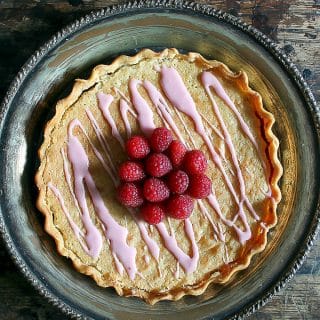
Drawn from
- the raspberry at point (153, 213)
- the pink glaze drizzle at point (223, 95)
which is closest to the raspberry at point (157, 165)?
the raspberry at point (153, 213)

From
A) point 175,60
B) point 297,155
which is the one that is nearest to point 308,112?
point 297,155

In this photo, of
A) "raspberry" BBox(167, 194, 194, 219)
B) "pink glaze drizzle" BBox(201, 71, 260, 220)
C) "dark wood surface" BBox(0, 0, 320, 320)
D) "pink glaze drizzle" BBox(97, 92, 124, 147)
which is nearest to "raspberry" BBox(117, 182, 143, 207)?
"raspberry" BBox(167, 194, 194, 219)

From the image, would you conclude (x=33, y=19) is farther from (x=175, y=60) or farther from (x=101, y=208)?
(x=101, y=208)

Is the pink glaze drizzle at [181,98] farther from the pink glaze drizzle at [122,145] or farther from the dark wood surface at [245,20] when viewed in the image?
the dark wood surface at [245,20]

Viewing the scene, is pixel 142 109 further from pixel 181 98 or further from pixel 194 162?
→ pixel 194 162

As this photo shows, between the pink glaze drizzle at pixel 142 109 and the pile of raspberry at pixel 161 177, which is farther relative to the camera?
the pink glaze drizzle at pixel 142 109

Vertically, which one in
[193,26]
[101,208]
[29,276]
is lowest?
[29,276]

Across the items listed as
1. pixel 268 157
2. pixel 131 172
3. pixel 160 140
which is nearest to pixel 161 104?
pixel 160 140
